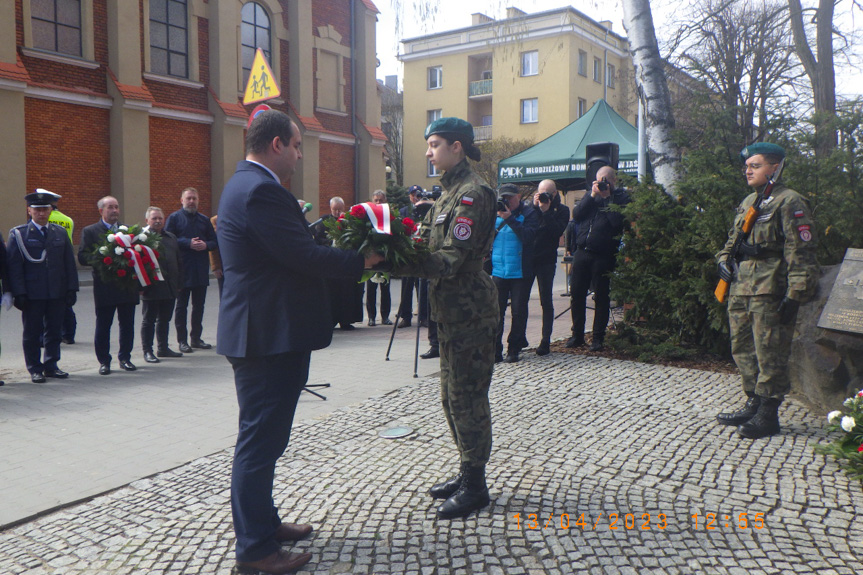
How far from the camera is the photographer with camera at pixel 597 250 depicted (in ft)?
28.2

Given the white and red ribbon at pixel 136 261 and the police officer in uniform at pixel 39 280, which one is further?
the white and red ribbon at pixel 136 261

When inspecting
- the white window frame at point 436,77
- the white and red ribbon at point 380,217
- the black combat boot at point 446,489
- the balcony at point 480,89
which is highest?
the white window frame at point 436,77

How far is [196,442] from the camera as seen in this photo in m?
5.16

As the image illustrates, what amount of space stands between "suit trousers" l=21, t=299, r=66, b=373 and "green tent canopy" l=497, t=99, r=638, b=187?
954 cm

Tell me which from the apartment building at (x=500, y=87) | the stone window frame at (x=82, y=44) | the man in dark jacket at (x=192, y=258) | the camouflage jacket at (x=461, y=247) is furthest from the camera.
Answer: the apartment building at (x=500, y=87)

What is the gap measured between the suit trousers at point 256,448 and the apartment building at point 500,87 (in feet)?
125

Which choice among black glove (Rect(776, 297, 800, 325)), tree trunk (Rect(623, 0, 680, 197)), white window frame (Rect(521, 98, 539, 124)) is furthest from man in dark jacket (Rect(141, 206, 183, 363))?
white window frame (Rect(521, 98, 539, 124))

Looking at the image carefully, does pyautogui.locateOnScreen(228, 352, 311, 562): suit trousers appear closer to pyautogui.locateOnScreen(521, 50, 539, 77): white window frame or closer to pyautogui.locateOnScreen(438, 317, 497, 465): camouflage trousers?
pyautogui.locateOnScreen(438, 317, 497, 465): camouflage trousers

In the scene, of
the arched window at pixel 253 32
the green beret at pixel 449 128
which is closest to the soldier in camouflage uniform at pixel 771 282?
the green beret at pixel 449 128

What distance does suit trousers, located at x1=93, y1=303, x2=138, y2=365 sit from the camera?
7.64 metres

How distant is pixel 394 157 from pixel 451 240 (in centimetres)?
4744

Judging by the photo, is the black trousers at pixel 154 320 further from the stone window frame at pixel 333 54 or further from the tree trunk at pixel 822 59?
the stone window frame at pixel 333 54

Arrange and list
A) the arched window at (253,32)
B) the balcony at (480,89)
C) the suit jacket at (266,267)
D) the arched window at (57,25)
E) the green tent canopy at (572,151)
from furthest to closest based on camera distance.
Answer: the balcony at (480,89) < the arched window at (253,32) < the arched window at (57,25) < the green tent canopy at (572,151) < the suit jacket at (266,267)

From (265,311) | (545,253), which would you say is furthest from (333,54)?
(265,311)
